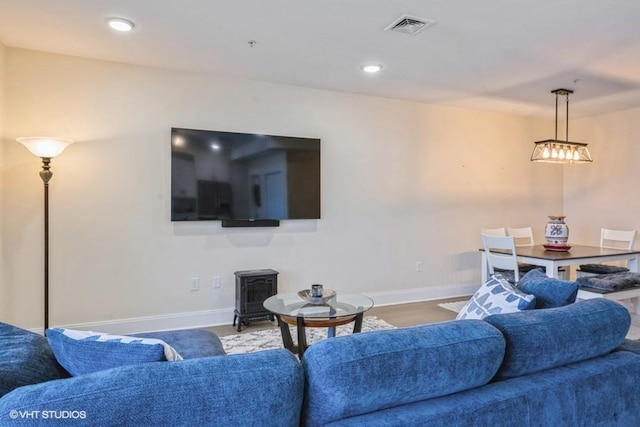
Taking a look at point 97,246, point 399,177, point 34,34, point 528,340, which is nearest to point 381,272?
point 399,177

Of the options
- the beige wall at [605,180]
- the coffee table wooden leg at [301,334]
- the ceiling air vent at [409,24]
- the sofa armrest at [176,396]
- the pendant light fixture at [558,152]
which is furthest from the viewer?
the beige wall at [605,180]

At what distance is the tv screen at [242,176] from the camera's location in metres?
3.84

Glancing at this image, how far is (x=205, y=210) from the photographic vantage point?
3.92m

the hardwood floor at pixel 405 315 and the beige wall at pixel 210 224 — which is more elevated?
the beige wall at pixel 210 224

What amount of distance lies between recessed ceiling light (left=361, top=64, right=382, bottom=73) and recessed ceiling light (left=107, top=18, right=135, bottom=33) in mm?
1997

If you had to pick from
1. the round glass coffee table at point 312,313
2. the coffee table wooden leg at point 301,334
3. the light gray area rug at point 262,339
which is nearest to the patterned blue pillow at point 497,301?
the round glass coffee table at point 312,313

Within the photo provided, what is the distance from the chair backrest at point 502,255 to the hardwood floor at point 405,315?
735 mm

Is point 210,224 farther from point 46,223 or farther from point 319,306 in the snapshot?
point 319,306

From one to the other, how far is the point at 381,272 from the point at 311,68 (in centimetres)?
252

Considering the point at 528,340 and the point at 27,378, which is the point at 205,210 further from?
the point at 528,340

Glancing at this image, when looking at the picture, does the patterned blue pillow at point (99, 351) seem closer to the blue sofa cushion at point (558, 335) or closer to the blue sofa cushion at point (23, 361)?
the blue sofa cushion at point (23, 361)

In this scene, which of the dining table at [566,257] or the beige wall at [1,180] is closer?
the beige wall at [1,180]

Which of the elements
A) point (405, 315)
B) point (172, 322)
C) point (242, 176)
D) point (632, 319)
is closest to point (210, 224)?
point (242, 176)

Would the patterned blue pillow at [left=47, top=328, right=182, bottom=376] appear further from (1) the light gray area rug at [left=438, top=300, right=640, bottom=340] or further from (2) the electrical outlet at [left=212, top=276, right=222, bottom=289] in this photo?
(1) the light gray area rug at [left=438, top=300, right=640, bottom=340]
